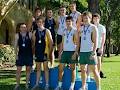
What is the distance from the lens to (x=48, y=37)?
12992 millimetres

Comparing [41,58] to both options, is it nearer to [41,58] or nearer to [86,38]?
[41,58]

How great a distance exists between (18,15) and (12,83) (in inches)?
816

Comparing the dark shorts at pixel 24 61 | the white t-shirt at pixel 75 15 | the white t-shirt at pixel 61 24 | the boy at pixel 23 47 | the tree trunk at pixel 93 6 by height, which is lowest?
the dark shorts at pixel 24 61

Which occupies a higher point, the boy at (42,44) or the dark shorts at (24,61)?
the boy at (42,44)

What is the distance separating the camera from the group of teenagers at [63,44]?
12055mm

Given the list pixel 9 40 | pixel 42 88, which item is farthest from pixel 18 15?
pixel 42 88

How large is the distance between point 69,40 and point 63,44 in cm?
24

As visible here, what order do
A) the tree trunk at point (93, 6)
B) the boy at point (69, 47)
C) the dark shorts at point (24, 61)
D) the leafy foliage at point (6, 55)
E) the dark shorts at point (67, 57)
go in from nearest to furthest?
1. the boy at point (69, 47)
2. the dark shorts at point (67, 57)
3. the dark shorts at point (24, 61)
4. the tree trunk at point (93, 6)
5. the leafy foliage at point (6, 55)

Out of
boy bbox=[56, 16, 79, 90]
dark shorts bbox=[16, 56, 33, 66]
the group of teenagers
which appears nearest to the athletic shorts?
the group of teenagers

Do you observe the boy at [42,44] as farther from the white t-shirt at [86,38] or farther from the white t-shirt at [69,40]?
the white t-shirt at [86,38]

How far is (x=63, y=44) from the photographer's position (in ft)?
41.9

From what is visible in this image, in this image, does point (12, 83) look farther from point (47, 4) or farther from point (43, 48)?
point (47, 4)

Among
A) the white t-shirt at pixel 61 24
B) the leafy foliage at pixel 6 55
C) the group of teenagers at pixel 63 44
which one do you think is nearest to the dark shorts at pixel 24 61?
the group of teenagers at pixel 63 44

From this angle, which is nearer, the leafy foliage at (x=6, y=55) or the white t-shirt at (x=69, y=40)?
the white t-shirt at (x=69, y=40)
